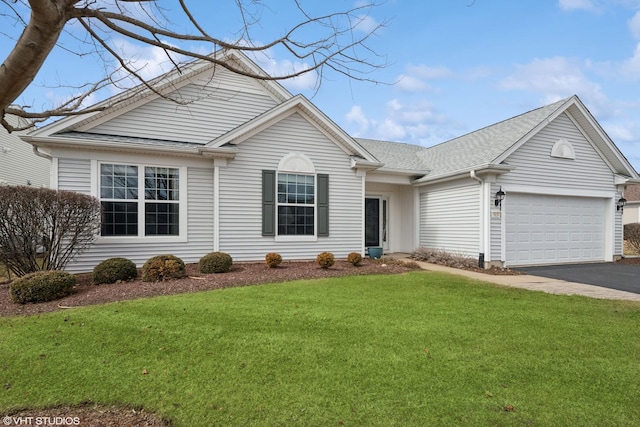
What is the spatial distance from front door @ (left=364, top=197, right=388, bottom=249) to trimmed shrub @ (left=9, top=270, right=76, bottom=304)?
10136mm

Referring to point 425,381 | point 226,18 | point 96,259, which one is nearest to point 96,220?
point 96,259

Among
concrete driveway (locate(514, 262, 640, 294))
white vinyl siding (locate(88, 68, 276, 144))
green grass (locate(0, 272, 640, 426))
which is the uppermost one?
white vinyl siding (locate(88, 68, 276, 144))

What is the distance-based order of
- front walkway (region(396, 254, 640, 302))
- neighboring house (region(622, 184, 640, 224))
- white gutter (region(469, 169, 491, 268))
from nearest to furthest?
front walkway (region(396, 254, 640, 302)) < white gutter (region(469, 169, 491, 268)) < neighboring house (region(622, 184, 640, 224))

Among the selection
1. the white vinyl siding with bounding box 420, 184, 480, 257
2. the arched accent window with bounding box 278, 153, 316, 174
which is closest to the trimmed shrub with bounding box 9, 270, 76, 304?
the arched accent window with bounding box 278, 153, 316, 174

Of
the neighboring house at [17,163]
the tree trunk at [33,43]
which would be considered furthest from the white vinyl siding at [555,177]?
the neighboring house at [17,163]

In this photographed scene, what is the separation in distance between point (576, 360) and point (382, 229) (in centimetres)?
1067

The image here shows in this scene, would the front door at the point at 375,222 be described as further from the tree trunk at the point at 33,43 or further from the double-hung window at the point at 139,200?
the tree trunk at the point at 33,43

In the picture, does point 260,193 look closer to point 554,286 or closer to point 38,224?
point 38,224

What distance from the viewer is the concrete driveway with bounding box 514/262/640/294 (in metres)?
8.84

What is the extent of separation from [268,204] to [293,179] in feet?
3.84

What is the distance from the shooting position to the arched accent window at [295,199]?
10.6m

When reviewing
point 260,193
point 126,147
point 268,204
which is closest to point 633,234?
point 268,204

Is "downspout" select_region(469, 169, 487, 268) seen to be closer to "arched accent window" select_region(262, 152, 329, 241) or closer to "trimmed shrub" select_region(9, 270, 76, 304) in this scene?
"arched accent window" select_region(262, 152, 329, 241)

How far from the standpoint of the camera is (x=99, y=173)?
9.28 metres
